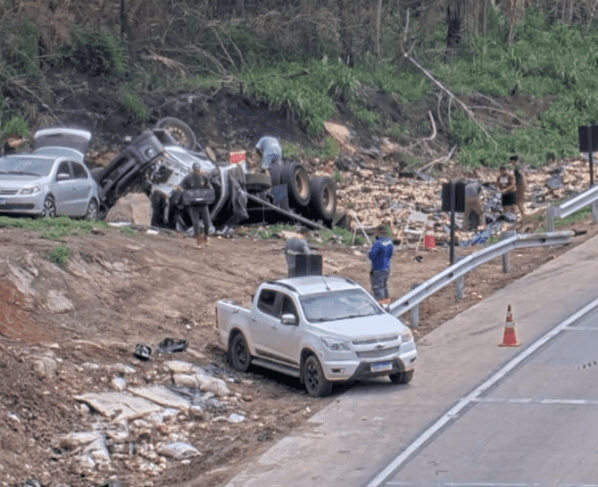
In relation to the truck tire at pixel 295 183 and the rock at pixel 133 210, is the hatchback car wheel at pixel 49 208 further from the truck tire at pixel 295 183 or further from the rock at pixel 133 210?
the truck tire at pixel 295 183

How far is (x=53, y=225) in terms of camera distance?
872 inches

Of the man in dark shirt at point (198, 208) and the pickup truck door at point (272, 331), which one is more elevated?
the man in dark shirt at point (198, 208)

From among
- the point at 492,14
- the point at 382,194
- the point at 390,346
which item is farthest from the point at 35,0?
the point at 390,346

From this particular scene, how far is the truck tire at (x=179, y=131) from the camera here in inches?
1252

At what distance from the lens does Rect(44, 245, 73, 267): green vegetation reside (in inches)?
759

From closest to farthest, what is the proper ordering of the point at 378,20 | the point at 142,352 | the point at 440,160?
the point at 142,352 → the point at 440,160 → the point at 378,20

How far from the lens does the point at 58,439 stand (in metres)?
13.5

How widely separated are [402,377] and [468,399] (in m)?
1.30

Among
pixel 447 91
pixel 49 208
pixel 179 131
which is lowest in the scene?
pixel 49 208

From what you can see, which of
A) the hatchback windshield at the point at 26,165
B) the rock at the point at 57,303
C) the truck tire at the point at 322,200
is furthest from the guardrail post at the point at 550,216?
the rock at the point at 57,303

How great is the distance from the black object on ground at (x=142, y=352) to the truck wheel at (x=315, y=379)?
8.25ft

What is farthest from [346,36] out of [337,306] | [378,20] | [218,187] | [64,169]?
[337,306]

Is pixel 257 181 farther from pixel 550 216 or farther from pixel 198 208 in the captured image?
pixel 550 216

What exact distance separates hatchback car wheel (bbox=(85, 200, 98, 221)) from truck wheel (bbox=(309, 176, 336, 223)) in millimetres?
5758
